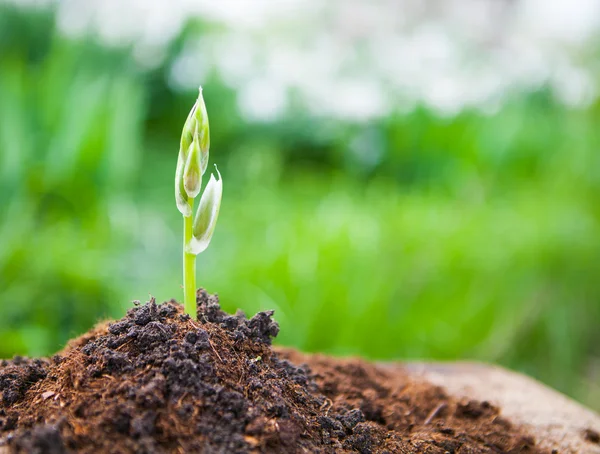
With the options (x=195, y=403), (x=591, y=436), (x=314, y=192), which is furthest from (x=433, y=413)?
(x=314, y=192)

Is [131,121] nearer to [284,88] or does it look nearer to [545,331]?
[284,88]

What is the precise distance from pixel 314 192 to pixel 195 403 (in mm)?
2719

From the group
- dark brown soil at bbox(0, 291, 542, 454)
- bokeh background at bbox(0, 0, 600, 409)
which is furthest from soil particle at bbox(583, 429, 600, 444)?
bokeh background at bbox(0, 0, 600, 409)

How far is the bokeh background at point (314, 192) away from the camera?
93.0 inches

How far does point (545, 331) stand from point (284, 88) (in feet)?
6.84

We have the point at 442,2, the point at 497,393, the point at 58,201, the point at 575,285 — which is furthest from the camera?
the point at 442,2

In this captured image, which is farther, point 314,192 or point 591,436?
point 314,192

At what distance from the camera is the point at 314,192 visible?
335cm

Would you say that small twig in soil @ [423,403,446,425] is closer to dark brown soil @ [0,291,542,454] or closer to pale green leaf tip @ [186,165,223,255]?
dark brown soil @ [0,291,542,454]

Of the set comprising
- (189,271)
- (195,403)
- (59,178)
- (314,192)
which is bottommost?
(195,403)

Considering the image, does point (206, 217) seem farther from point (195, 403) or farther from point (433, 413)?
point (433, 413)

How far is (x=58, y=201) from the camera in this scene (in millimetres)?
2516

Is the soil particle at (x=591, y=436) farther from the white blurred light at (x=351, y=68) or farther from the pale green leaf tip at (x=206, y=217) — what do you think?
the white blurred light at (x=351, y=68)

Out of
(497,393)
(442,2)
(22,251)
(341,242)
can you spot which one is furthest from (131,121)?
(442,2)
